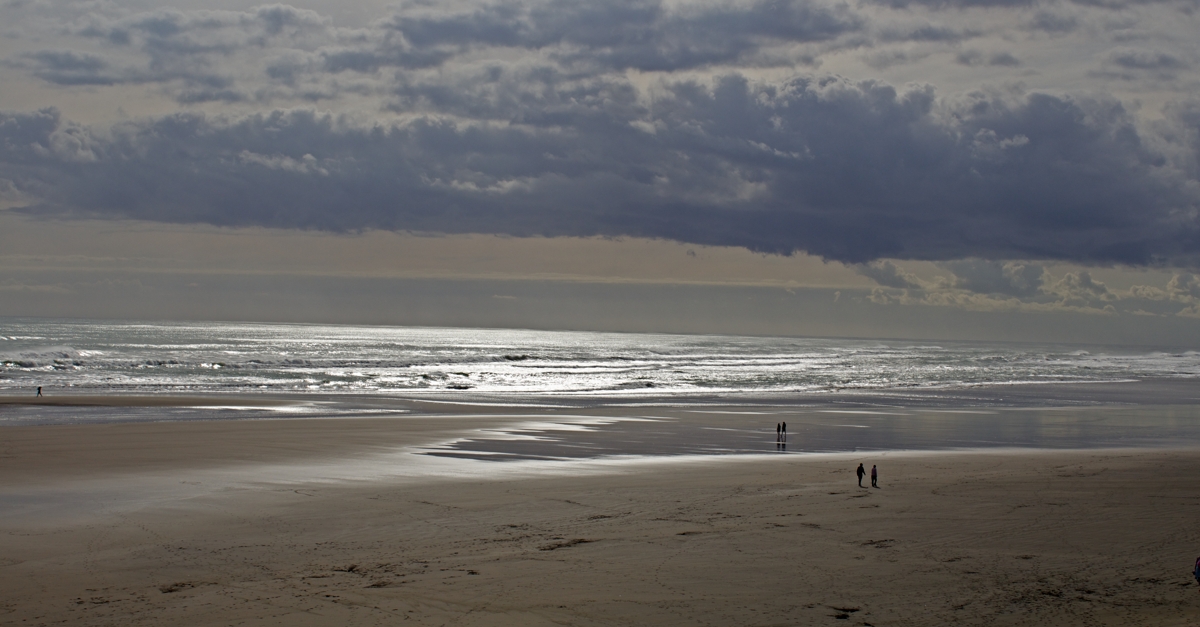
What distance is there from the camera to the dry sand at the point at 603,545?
488 inches

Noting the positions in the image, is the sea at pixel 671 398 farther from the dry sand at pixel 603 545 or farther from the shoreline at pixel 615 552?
the shoreline at pixel 615 552

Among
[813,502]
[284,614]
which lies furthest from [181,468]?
[813,502]

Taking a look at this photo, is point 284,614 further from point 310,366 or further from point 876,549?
point 310,366

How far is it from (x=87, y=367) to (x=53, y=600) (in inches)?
2720

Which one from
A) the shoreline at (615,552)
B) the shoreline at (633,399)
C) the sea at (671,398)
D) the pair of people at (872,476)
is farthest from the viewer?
the shoreline at (633,399)

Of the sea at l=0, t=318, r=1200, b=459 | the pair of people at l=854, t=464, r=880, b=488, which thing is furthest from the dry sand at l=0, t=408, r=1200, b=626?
the sea at l=0, t=318, r=1200, b=459

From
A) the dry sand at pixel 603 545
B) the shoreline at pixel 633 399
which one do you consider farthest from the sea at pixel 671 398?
the dry sand at pixel 603 545

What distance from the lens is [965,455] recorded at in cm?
2891

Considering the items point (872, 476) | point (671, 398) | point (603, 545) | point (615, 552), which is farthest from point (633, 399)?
point (615, 552)

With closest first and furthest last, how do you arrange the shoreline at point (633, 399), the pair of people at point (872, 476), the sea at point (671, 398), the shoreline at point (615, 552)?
1. the shoreline at point (615, 552)
2. the pair of people at point (872, 476)
3. the sea at point (671, 398)
4. the shoreline at point (633, 399)

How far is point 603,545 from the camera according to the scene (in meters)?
15.8

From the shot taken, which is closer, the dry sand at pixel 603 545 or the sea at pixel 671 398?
the dry sand at pixel 603 545

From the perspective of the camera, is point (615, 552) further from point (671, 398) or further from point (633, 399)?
point (671, 398)

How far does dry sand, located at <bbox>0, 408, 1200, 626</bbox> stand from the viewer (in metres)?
12.4
